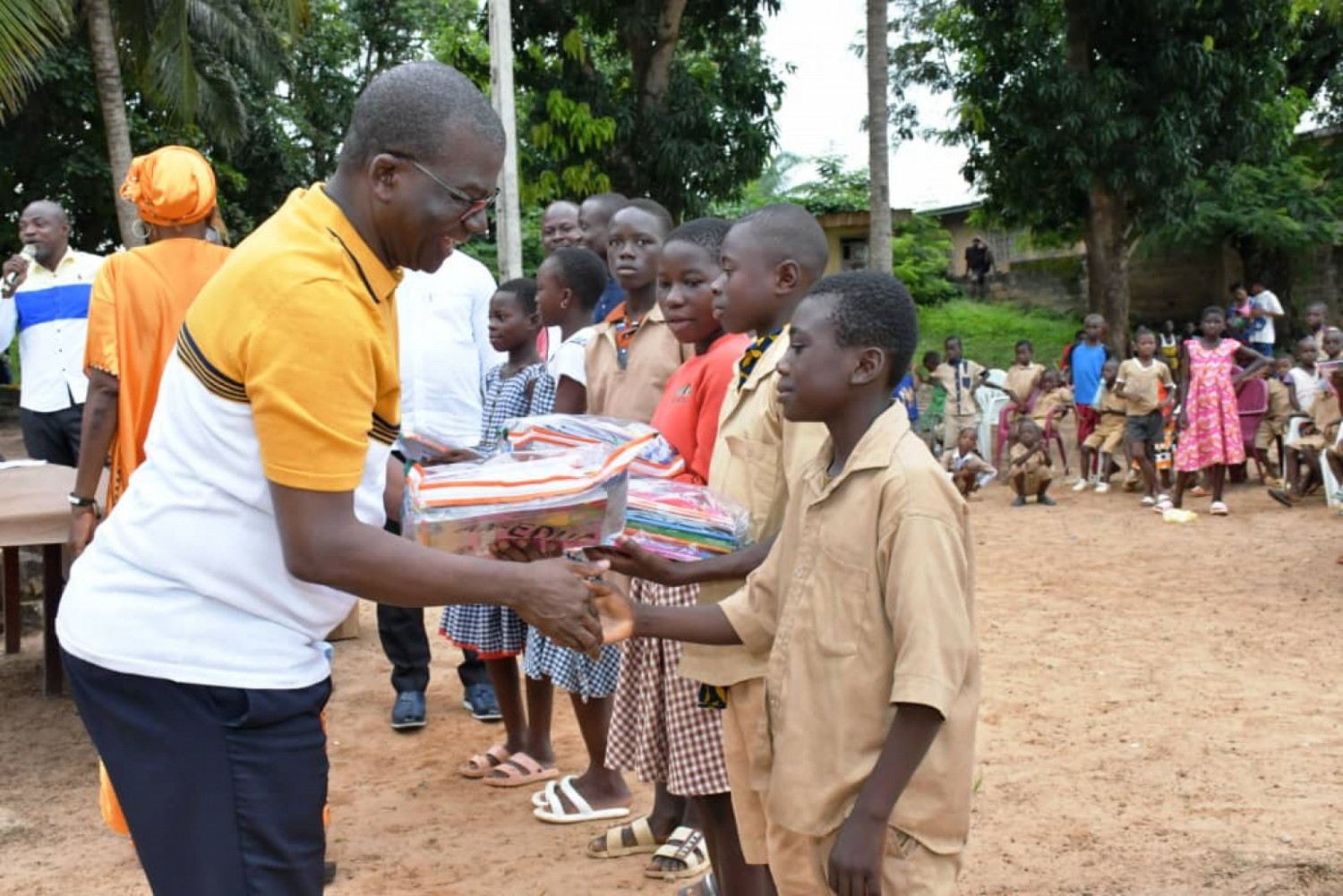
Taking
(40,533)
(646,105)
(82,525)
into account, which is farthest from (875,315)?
(646,105)

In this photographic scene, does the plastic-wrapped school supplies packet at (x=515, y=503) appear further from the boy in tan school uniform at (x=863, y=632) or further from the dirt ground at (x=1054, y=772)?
the dirt ground at (x=1054, y=772)

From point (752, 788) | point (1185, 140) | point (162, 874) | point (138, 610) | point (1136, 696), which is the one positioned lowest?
point (1136, 696)

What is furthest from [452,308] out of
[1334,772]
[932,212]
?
[932,212]

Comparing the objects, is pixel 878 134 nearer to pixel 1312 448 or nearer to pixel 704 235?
pixel 1312 448

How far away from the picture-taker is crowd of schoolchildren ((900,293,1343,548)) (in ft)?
37.6

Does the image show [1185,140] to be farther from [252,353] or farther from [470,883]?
[252,353]

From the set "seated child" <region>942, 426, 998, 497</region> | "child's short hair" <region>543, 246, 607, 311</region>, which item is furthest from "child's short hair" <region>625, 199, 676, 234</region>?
"seated child" <region>942, 426, 998, 497</region>

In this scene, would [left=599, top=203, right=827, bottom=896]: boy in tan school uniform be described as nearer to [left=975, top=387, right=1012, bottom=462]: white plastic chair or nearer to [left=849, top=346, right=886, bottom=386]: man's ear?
[left=849, top=346, right=886, bottom=386]: man's ear

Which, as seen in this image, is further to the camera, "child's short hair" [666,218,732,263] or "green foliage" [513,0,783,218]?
"green foliage" [513,0,783,218]

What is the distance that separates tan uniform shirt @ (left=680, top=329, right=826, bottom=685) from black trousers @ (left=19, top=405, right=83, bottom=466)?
4.40 metres

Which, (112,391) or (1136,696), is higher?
(112,391)

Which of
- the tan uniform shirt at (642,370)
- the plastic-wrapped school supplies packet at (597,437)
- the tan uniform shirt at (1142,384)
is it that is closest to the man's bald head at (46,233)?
the tan uniform shirt at (642,370)

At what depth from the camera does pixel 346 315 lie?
1876mm

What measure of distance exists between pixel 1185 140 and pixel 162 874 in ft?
50.7
